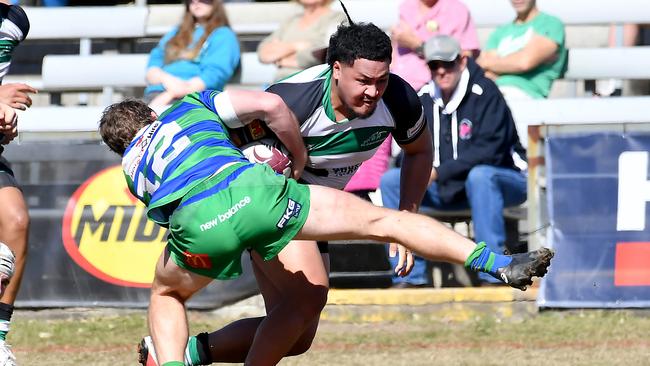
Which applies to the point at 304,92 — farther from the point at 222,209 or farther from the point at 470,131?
the point at 470,131

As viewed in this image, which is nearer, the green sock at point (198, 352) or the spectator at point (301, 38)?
the green sock at point (198, 352)

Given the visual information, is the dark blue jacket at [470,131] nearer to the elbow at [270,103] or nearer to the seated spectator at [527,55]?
the seated spectator at [527,55]

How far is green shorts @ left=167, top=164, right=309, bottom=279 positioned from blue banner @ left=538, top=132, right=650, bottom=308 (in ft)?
12.9

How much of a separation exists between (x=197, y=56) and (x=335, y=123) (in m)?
4.49

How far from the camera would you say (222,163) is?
17.3 feet

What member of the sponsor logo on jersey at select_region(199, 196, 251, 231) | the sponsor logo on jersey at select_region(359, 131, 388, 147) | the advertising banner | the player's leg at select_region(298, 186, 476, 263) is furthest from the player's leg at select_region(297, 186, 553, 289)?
the advertising banner

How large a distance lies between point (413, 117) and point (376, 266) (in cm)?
348

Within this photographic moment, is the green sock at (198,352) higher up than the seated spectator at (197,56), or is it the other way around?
the seated spectator at (197,56)

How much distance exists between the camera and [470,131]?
927cm

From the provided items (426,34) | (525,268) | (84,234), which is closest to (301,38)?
(426,34)

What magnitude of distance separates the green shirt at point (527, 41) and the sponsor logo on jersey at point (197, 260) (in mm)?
5316

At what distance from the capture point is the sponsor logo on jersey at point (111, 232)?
9.23 m

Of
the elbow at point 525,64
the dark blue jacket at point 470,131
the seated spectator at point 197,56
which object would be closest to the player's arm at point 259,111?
the dark blue jacket at point 470,131

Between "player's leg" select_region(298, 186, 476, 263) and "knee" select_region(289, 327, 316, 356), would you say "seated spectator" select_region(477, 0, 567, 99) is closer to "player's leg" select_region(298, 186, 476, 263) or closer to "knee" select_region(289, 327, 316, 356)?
"knee" select_region(289, 327, 316, 356)
